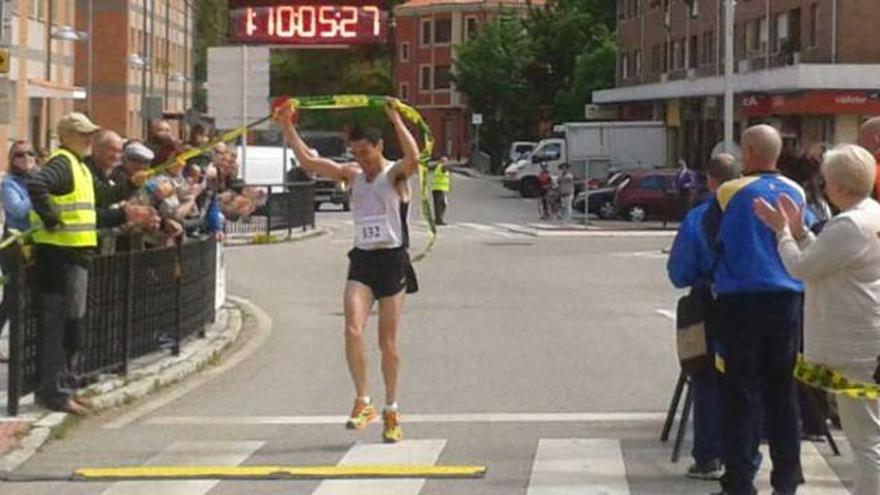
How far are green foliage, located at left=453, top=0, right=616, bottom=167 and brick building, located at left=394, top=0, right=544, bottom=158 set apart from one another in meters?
19.0

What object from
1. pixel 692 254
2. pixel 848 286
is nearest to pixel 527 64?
pixel 692 254

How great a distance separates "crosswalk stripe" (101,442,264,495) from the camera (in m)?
10.3

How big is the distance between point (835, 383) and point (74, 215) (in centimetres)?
621

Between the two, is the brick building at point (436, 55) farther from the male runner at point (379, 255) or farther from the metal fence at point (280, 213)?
the male runner at point (379, 255)

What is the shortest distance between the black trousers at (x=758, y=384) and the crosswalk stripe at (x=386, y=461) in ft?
5.88

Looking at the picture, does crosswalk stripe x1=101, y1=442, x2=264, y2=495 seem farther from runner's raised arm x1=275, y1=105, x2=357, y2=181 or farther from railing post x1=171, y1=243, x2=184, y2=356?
railing post x1=171, y1=243, x2=184, y2=356

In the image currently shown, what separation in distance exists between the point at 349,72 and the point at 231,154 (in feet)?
246

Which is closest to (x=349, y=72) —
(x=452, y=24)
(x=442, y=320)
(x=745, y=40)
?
(x=452, y=24)

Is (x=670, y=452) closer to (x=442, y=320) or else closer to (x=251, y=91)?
(x=442, y=320)

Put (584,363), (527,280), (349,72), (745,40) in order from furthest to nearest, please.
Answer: (349,72) < (745,40) < (527,280) < (584,363)

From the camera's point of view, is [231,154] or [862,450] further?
[231,154]

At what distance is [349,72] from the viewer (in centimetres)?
9388

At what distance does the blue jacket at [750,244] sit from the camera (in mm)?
9367

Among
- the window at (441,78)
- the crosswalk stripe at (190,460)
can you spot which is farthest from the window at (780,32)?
the window at (441,78)
